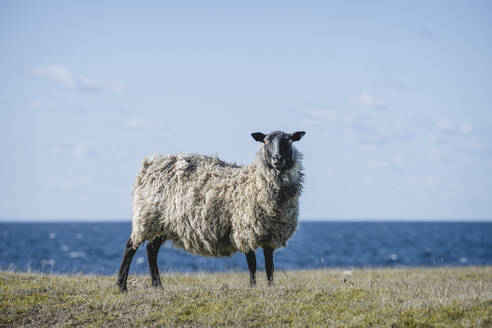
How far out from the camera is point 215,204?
456 inches

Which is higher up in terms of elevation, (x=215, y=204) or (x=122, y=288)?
(x=215, y=204)

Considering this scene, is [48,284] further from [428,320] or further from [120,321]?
[428,320]

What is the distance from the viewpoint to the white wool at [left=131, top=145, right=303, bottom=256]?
11172 millimetres

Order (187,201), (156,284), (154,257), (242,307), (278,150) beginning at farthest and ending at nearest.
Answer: (154,257)
(156,284)
(187,201)
(278,150)
(242,307)

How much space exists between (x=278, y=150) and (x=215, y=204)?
1905 millimetres

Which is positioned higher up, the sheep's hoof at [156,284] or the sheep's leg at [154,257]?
the sheep's leg at [154,257]

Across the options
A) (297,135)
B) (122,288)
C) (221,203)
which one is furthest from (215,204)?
(122,288)

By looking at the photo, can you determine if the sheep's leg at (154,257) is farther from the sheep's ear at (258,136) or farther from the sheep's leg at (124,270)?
the sheep's ear at (258,136)

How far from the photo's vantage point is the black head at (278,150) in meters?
11.1

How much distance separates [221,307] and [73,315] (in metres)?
2.71

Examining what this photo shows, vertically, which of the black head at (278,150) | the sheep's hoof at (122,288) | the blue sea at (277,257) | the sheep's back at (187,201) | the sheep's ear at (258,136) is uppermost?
the sheep's ear at (258,136)

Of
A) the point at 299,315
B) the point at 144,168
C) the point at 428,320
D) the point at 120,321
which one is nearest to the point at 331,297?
the point at 299,315

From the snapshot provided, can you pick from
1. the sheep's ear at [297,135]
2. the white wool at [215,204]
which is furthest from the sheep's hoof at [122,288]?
the sheep's ear at [297,135]

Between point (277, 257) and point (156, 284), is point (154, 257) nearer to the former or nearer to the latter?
point (156, 284)
